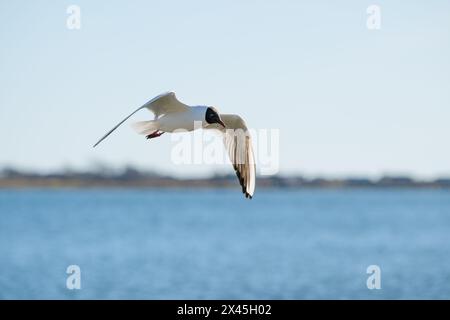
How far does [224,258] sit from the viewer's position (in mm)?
27578

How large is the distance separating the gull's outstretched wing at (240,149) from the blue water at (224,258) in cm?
1121

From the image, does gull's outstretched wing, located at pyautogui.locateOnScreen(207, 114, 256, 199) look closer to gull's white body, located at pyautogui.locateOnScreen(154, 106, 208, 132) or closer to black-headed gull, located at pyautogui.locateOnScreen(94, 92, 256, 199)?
black-headed gull, located at pyautogui.locateOnScreen(94, 92, 256, 199)

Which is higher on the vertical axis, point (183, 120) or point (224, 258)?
point (183, 120)

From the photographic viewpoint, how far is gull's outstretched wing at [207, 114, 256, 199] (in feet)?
26.3

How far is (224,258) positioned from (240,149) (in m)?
19.6

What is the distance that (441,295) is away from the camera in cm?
1936

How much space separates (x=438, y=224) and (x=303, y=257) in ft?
60.8

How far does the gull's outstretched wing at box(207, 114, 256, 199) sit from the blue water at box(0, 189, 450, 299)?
11213 mm

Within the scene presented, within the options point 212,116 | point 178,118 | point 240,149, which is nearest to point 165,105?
point 178,118

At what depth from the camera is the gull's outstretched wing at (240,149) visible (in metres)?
8.03

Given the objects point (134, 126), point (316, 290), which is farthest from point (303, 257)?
point (134, 126)

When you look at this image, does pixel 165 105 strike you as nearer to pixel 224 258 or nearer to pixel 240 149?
pixel 240 149

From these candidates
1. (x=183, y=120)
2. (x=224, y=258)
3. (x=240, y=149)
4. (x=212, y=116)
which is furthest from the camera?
(x=224, y=258)
